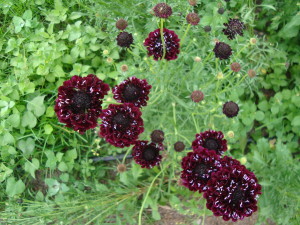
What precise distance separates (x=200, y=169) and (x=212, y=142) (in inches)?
7.6

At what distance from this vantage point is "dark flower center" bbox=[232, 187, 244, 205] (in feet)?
4.42

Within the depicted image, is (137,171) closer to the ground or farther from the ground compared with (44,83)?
closer to the ground

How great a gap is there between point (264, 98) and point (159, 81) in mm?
1215

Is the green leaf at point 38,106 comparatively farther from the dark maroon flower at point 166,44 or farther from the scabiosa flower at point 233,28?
the scabiosa flower at point 233,28

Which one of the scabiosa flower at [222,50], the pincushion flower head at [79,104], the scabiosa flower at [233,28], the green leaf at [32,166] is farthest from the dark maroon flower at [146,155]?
the green leaf at [32,166]

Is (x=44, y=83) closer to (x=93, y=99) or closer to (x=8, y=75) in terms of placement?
(x=8, y=75)

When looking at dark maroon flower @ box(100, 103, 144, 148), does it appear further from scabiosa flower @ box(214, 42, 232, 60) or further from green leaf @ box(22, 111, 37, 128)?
green leaf @ box(22, 111, 37, 128)

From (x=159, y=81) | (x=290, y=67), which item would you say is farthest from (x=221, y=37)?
(x=290, y=67)

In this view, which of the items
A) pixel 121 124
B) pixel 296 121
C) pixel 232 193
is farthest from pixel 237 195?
pixel 296 121

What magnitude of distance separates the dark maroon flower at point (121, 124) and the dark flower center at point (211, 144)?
0.38 metres

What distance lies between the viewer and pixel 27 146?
233 cm

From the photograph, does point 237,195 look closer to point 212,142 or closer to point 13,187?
point 212,142

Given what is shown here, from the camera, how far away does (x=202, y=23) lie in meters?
2.10

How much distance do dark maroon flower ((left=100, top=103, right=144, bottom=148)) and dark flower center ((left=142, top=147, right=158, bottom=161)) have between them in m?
0.27
